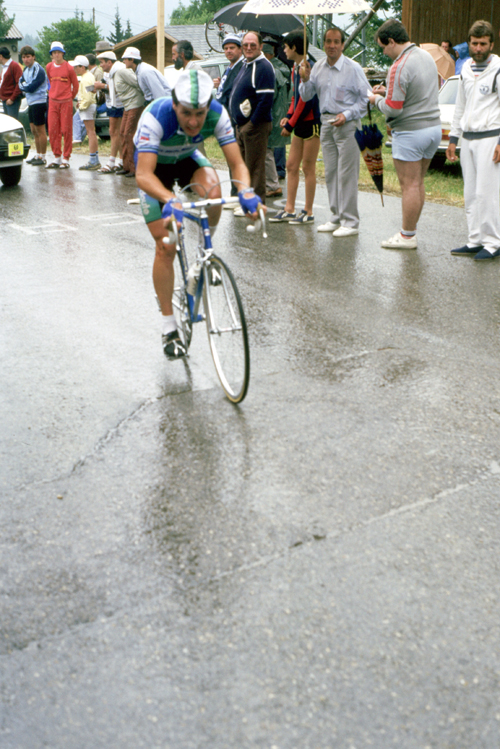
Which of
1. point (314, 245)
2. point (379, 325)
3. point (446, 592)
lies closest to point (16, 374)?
point (379, 325)

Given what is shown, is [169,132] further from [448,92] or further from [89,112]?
[89,112]

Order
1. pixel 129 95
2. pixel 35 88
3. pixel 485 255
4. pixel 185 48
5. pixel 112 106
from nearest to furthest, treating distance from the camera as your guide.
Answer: pixel 485 255
pixel 185 48
pixel 129 95
pixel 112 106
pixel 35 88

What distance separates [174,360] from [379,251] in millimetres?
3638

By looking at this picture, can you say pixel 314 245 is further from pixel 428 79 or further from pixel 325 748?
pixel 325 748

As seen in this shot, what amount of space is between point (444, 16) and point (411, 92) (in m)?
16.8

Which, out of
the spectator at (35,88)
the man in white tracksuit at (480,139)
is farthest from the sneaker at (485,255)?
the spectator at (35,88)

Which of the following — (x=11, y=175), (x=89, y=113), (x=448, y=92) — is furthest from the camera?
(x=89, y=113)

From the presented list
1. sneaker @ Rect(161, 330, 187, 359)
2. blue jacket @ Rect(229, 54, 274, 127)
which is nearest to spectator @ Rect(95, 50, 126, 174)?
blue jacket @ Rect(229, 54, 274, 127)

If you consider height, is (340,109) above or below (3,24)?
below

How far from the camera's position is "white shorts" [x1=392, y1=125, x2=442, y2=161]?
7496mm

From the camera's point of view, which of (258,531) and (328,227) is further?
(328,227)

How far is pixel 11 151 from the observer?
1251cm

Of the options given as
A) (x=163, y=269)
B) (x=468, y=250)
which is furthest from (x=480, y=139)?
(x=163, y=269)

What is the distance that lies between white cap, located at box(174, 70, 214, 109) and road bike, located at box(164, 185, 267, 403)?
1.66 feet
